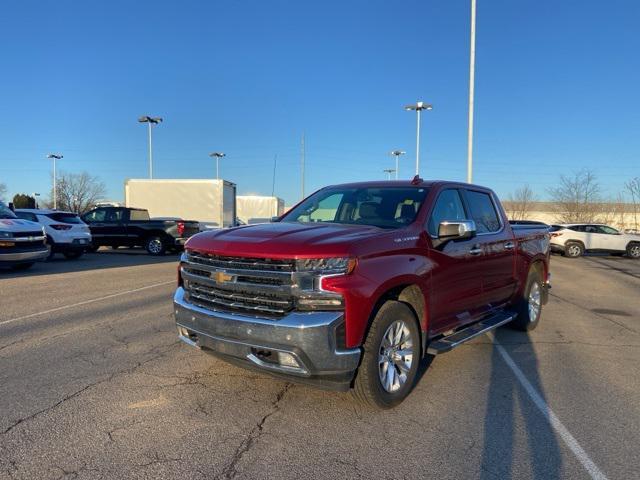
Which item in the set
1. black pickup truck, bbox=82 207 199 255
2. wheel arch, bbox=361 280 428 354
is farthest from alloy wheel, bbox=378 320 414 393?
black pickup truck, bbox=82 207 199 255

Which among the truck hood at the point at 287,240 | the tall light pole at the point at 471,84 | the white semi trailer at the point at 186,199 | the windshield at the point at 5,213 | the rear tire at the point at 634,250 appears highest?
the tall light pole at the point at 471,84

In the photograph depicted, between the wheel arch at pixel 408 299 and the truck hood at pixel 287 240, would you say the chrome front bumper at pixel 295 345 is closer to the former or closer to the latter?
the wheel arch at pixel 408 299

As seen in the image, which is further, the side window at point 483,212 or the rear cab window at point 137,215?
the rear cab window at point 137,215

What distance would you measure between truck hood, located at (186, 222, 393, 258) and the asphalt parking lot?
128cm

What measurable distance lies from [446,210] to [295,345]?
2459 millimetres

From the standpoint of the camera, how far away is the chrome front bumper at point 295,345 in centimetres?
339

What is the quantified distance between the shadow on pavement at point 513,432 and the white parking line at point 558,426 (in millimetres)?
48

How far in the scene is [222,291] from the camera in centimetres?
392

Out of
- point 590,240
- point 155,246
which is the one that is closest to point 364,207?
point 155,246

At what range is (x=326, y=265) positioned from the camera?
11.5ft

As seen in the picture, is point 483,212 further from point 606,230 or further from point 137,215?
point 606,230

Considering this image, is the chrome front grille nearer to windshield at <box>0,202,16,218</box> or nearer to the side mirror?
the side mirror

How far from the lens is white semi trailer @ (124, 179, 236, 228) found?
876 inches

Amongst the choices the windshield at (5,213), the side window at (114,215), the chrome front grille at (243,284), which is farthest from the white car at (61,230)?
the chrome front grille at (243,284)
